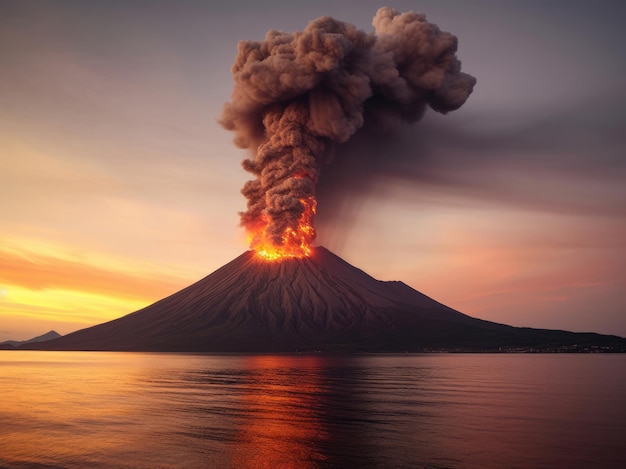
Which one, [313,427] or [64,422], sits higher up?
[313,427]

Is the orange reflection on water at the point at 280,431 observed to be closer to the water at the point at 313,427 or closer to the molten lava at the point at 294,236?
the water at the point at 313,427

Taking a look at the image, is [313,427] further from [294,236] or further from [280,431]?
[294,236]

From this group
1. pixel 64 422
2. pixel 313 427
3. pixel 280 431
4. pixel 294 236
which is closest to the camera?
pixel 280 431

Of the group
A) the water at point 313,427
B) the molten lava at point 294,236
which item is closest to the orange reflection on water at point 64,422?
the water at point 313,427

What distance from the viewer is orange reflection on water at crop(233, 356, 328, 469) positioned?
27.1 metres

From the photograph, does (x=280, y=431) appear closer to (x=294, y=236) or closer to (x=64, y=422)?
(x=64, y=422)

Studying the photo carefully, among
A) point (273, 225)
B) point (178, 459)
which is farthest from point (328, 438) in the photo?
point (273, 225)

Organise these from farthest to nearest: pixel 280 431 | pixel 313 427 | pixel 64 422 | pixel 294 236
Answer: pixel 294 236 < pixel 64 422 < pixel 313 427 < pixel 280 431

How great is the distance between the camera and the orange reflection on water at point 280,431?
2706cm

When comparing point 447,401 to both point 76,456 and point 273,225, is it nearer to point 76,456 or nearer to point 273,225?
point 76,456

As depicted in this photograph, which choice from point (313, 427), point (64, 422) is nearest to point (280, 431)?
point (313, 427)

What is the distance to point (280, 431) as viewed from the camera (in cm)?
3434

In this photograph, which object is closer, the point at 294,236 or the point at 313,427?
the point at 313,427

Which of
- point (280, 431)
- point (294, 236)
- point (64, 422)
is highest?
point (294, 236)
